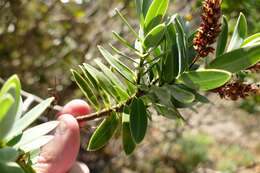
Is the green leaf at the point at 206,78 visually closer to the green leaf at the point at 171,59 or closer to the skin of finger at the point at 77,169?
the green leaf at the point at 171,59

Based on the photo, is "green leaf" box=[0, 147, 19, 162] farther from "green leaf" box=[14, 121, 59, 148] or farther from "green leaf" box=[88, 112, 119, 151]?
"green leaf" box=[88, 112, 119, 151]

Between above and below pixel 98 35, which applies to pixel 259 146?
below

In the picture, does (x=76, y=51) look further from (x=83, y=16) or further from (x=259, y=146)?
(x=259, y=146)

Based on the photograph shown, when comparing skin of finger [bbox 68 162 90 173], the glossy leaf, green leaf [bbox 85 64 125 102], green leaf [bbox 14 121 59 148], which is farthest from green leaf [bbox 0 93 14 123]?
skin of finger [bbox 68 162 90 173]

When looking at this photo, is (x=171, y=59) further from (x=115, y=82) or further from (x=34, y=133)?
(x=34, y=133)

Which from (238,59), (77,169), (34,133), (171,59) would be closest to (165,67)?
(171,59)

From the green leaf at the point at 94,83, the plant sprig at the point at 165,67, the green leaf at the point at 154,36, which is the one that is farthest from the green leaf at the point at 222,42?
the green leaf at the point at 94,83

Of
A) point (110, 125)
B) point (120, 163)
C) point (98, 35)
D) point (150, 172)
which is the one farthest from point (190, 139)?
point (110, 125)
